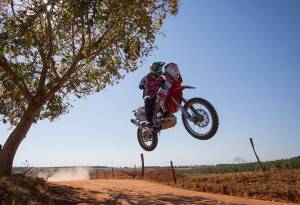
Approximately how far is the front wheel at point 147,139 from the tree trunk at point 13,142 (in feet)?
29.8

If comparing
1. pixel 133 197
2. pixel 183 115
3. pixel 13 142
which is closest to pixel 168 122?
pixel 183 115

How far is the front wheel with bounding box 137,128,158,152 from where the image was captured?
1374 cm

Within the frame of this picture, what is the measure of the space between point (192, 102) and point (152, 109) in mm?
2028

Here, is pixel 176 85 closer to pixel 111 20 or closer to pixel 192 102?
pixel 192 102

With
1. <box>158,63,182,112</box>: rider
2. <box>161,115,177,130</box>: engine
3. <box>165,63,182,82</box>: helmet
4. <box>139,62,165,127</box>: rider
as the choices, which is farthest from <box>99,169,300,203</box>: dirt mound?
<box>165,63,182,82</box>: helmet

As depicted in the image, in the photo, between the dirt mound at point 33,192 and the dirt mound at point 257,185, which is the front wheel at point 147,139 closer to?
the dirt mound at point 33,192

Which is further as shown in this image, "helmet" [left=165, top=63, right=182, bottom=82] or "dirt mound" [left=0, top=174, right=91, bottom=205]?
"dirt mound" [left=0, top=174, right=91, bottom=205]

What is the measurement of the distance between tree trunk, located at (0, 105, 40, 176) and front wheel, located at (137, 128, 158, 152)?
29.8 ft

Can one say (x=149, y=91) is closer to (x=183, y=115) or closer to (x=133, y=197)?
(x=183, y=115)

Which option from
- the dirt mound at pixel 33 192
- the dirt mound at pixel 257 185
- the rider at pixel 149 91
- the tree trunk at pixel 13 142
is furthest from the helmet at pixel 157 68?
the dirt mound at pixel 257 185

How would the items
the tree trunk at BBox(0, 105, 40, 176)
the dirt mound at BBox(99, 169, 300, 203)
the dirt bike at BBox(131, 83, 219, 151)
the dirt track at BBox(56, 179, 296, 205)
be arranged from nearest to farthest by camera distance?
the dirt bike at BBox(131, 83, 219, 151)
the dirt track at BBox(56, 179, 296, 205)
the tree trunk at BBox(0, 105, 40, 176)
the dirt mound at BBox(99, 169, 300, 203)

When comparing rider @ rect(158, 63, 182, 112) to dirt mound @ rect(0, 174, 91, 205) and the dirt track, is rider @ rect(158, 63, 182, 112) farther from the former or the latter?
the dirt track

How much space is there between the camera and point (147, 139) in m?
14.4

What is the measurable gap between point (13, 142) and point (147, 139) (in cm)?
993
